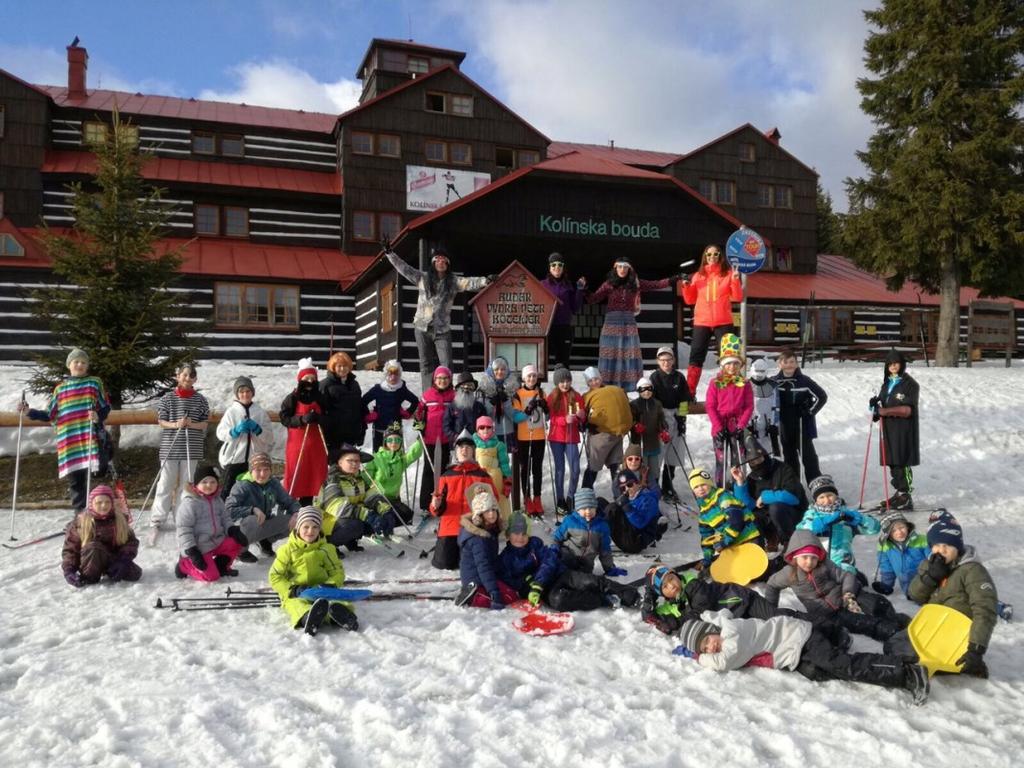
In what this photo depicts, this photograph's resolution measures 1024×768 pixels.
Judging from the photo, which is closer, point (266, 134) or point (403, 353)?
point (403, 353)

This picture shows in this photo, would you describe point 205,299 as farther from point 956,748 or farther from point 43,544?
point 956,748

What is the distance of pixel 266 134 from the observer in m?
24.9

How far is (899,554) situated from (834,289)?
913 inches

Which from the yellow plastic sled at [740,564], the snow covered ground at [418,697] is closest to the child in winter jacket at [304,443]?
the snow covered ground at [418,697]

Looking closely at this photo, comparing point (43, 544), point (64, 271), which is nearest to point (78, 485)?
point (43, 544)

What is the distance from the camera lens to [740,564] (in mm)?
6219

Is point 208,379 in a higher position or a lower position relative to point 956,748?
higher

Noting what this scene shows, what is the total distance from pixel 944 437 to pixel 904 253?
1091 cm

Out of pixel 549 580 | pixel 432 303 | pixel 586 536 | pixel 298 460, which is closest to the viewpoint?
pixel 549 580

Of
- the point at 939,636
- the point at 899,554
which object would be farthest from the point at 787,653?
the point at 899,554

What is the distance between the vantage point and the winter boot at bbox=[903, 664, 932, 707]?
4234 mm

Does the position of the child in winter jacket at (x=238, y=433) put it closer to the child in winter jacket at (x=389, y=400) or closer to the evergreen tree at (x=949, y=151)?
the child in winter jacket at (x=389, y=400)

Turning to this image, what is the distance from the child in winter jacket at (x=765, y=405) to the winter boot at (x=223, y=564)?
5.83 m

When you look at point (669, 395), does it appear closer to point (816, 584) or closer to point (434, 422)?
point (434, 422)
